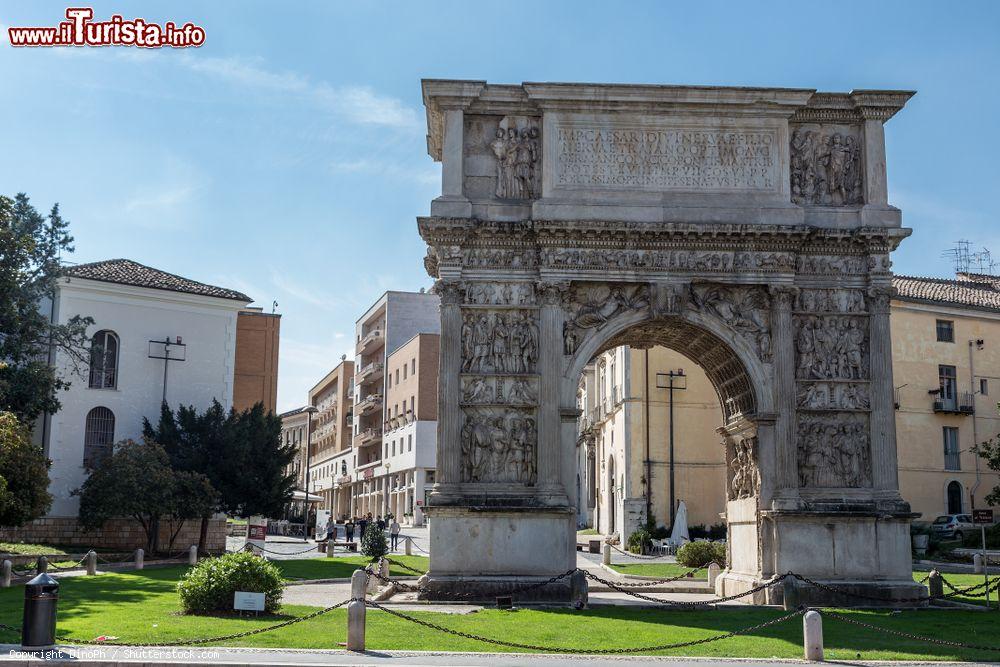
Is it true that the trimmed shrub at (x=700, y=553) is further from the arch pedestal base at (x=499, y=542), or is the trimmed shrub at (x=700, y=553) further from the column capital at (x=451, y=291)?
the column capital at (x=451, y=291)

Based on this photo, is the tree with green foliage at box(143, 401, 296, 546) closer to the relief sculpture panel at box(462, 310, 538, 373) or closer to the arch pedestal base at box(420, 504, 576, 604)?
the arch pedestal base at box(420, 504, 576, 604)

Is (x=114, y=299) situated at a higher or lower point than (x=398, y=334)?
lower

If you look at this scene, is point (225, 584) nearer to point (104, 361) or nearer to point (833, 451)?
point (833, 451)

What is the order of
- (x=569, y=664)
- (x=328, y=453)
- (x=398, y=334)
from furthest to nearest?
(x=328, y=453) → (x=398, y=334) → (x=569, y=664)

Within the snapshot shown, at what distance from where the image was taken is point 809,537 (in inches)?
933

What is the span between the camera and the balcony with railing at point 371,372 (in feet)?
276

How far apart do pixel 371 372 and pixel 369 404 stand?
2.51 metres

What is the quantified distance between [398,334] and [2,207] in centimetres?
5192

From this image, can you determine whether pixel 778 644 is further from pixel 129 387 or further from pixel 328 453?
pixel 328 453

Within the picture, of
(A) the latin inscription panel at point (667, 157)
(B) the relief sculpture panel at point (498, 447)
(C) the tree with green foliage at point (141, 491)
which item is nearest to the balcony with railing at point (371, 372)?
(C) the tree with green foliage at point (141, 491)

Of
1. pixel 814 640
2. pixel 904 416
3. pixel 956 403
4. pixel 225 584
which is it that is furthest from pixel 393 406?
pixel 814 640

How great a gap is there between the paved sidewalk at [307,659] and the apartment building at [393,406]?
5079 cm

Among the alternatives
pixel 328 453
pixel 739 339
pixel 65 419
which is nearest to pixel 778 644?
pixel 739 339

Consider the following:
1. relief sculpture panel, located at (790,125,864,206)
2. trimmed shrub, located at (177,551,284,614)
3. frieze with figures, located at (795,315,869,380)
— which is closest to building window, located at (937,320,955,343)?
relief sculpture panel, located at (790,125,864,206)
